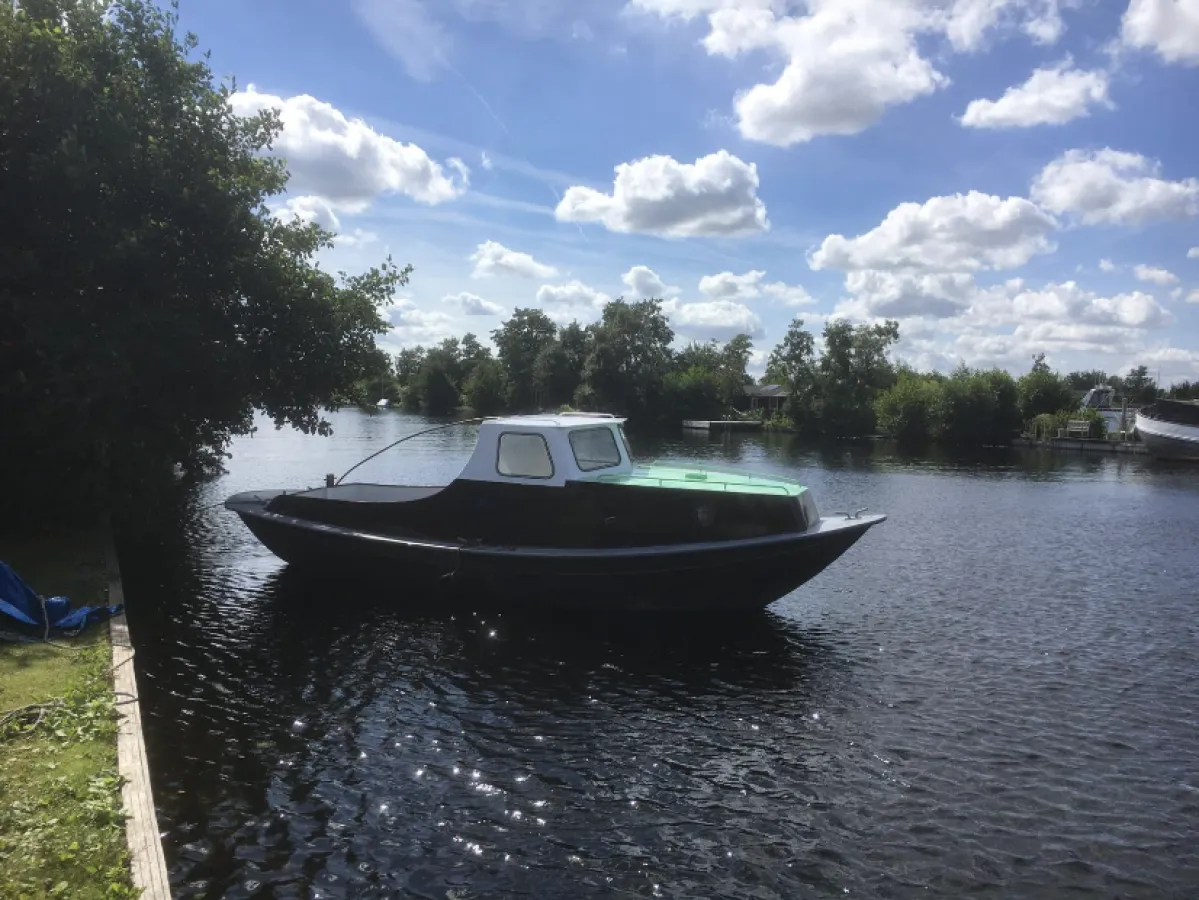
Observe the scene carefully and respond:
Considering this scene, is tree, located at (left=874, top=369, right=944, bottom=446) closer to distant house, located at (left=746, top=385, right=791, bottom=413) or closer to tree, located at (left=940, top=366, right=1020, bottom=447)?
tree, located at (left=940, top=366, right=1020, bottom=447)

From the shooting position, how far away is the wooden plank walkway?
5.75m

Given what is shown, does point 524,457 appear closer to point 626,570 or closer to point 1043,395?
point 626,570

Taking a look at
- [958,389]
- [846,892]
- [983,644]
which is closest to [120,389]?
[846,892]

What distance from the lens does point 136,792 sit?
22.3 feet

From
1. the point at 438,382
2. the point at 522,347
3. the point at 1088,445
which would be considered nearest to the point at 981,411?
the point at 1088,445

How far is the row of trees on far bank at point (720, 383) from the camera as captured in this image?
74.6 meters

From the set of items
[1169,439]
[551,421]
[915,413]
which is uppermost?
[915,413]

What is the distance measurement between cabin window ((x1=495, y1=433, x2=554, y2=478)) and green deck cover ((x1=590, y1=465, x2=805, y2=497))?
887 mm

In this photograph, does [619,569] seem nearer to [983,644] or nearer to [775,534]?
[775,534]

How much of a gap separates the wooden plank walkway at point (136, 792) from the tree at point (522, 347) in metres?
96.5

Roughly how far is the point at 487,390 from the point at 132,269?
95.2 metres

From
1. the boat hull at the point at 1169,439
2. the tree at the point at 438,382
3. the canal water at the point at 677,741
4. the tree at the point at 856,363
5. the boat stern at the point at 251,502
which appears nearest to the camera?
→ the canal water at the point at 677,741

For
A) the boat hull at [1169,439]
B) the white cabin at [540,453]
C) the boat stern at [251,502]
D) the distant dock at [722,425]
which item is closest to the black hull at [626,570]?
the white cabin at [540,453]

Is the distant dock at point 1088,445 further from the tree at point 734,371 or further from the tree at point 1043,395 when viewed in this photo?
the tree at point 734,371
